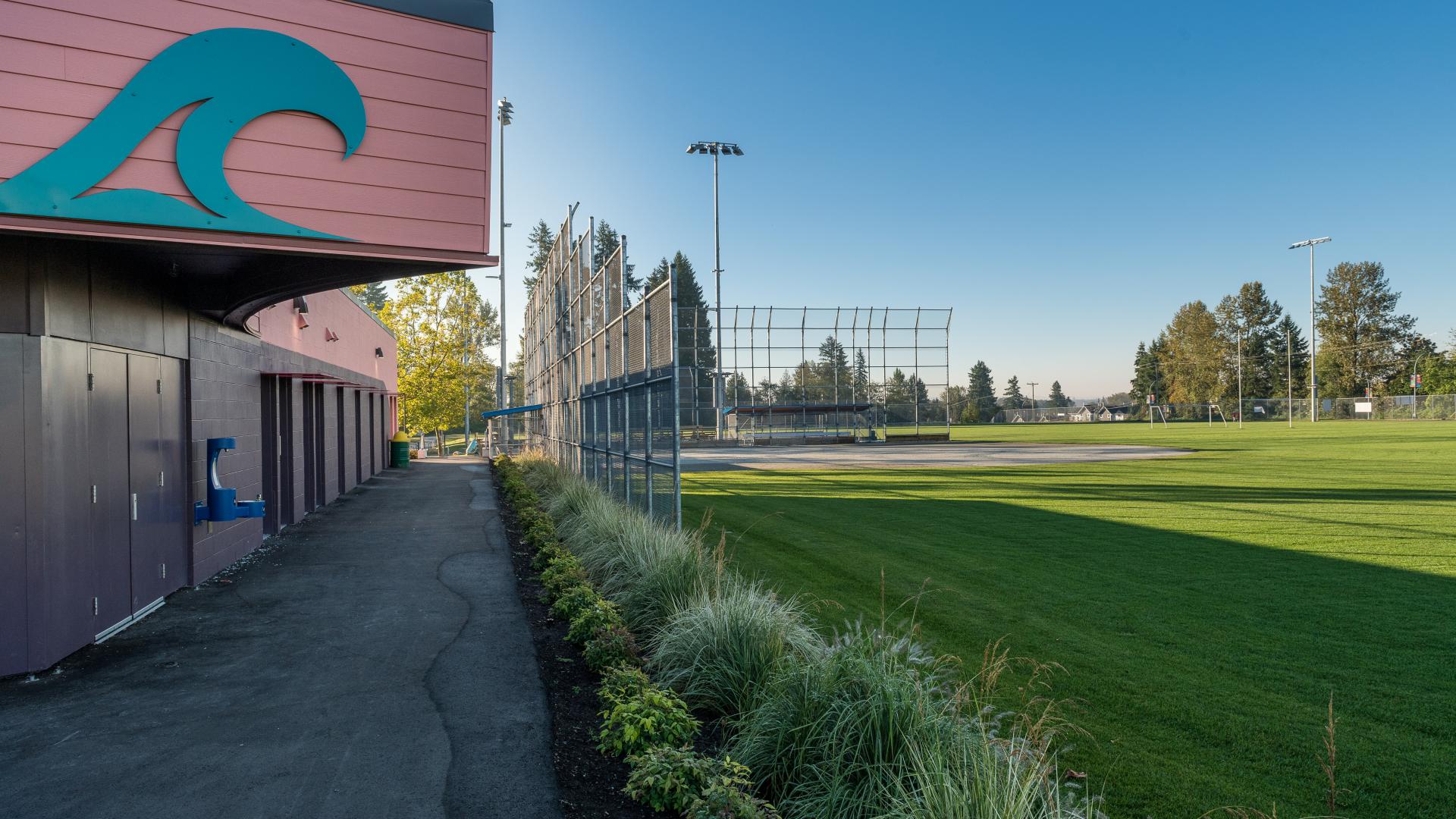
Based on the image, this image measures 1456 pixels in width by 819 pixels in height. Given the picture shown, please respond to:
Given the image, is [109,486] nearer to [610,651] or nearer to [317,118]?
[317,118]

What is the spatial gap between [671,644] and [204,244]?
4226mm

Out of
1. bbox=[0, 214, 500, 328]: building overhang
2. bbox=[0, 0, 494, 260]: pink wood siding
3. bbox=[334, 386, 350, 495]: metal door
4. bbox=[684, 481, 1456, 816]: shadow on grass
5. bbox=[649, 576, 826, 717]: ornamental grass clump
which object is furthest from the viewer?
bbox=[334, 386, 350, 495]: metal door

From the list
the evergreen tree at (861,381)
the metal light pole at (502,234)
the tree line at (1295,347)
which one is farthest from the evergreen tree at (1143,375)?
the metal light pole at (502,234)

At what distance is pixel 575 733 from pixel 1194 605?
6116mm

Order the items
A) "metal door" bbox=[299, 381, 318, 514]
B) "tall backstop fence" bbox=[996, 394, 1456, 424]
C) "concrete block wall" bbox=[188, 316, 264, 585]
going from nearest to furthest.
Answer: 1. "concrete block wall" bbox=[188, 316, 264, 585]
2. "metal door" bbox=[299, 381, 318, 514]
3. "tall backstop fence" bbox=[996, 394, 1456, 424]

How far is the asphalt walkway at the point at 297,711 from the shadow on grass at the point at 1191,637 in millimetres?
3178

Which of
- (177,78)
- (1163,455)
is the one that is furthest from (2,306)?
(1163,455)

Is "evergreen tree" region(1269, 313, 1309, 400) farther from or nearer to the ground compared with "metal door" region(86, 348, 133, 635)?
farther from the ground

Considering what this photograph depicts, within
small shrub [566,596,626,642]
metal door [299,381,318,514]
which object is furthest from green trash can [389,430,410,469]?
small shrub [566,596,626,642]

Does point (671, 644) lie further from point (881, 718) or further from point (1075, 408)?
point (1075, 408)

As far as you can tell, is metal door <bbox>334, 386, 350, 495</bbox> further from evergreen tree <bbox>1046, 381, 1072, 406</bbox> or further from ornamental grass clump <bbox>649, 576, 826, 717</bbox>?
evergreen tree <bbox>1046, 381, 1072, 406</bbox>

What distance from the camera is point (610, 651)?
18.5ft

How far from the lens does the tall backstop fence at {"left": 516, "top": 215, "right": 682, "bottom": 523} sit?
30.7ft

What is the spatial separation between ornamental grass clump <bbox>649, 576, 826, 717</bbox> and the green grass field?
171cm
